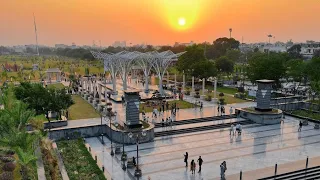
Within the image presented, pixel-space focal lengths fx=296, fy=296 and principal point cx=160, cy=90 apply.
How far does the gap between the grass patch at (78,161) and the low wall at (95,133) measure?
977 millimetres

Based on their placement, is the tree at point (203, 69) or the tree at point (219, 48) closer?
the tree at point (203, 69)

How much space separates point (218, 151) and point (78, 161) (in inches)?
404

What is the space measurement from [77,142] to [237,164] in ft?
41.7

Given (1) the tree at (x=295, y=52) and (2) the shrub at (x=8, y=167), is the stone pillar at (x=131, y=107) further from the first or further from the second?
(1) the tree at (x=295, y=52)

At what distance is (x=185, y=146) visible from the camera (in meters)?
23.5

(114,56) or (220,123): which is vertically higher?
(114,56)

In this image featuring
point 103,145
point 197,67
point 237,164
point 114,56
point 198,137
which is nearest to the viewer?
point 237,164

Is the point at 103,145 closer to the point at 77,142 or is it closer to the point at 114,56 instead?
the point at 77,142

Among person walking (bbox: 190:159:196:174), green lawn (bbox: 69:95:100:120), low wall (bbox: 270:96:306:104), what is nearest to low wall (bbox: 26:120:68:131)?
green lawn (bbox: 69:95:100:120)

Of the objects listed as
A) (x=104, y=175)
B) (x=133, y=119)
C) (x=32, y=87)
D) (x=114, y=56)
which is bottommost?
(x=104, y=175)

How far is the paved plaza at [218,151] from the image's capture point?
19.1 meters

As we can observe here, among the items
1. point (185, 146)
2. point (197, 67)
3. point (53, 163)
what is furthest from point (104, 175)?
point (197, 67)

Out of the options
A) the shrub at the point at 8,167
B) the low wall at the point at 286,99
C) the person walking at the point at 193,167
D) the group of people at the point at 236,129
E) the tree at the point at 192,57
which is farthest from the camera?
the tree at the point at 192,57

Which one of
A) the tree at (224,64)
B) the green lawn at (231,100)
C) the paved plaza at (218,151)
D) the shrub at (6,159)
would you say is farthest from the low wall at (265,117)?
the tree at (224,64)
